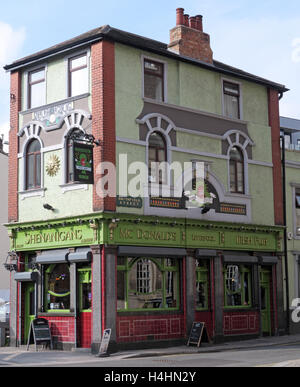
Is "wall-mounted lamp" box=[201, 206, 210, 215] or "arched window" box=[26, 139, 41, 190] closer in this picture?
"arched window" box=[26, 139, 41, 190]

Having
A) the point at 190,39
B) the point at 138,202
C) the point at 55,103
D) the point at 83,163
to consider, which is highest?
the point at 190,39

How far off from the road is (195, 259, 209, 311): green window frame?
3054 mm

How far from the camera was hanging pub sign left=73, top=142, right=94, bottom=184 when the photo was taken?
73.2 ft

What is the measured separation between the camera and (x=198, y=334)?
24109 mm

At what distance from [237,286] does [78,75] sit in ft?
33.4

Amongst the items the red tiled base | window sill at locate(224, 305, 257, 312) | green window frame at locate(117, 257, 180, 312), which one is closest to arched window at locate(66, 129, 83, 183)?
green window frame at locate(117, 257, 180, 312)

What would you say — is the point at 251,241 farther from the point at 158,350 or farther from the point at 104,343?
the point at 104,343

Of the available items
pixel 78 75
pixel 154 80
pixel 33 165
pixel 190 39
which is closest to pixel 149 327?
pixel 33 165

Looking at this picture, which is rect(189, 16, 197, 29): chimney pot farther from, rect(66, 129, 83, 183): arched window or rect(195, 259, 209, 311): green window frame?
rect(195, 259, 209, 311): green window frame

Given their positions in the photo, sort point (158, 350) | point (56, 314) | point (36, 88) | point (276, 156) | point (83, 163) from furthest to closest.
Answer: point (276, 156) < point (36, 88) < point (56, 314) < point (158, 350) < point (83, 163)

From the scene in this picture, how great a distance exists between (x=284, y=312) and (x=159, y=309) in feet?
22.5
